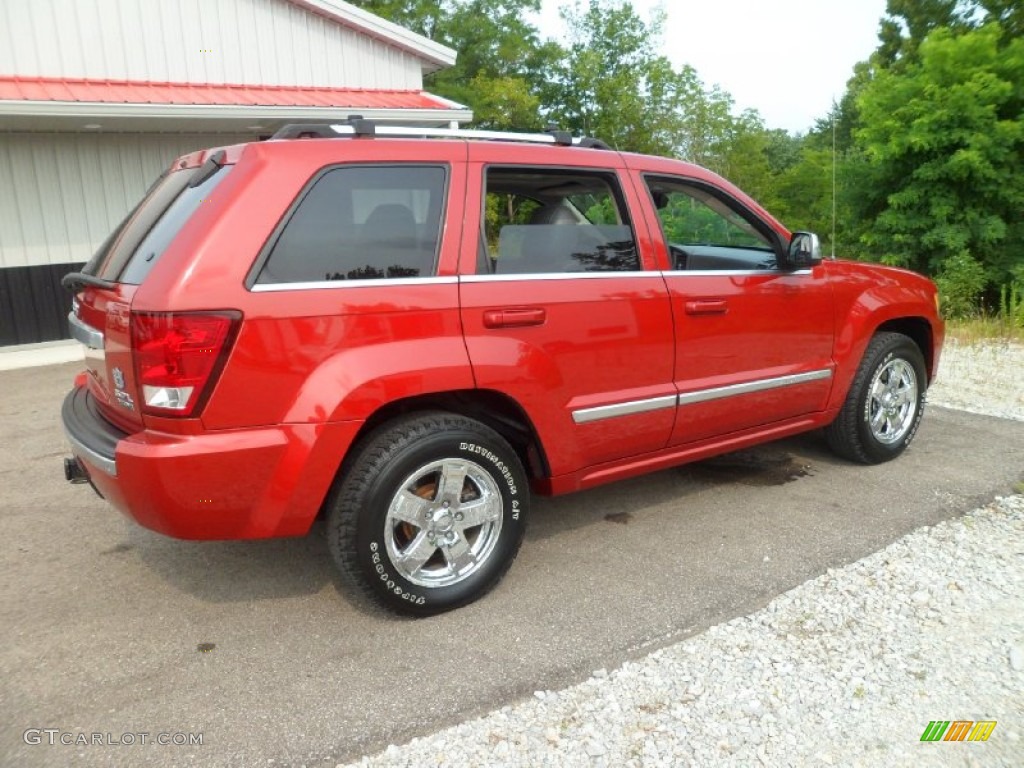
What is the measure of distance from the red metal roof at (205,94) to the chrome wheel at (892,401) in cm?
845

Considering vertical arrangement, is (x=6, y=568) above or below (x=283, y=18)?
below

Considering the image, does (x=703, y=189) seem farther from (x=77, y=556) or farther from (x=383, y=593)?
(x=77, y=556)

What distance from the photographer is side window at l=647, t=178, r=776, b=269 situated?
4.08m

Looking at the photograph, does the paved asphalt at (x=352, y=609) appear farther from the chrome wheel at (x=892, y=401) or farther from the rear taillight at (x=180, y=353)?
the rear taillight at (x=180, y=353)

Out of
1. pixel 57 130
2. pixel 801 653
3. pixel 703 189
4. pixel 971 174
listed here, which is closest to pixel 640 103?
pixel 971 174

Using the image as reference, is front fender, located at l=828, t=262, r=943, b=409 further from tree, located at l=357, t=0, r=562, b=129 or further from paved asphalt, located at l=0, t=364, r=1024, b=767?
tree, located at l=357, t=0, r=562, b=129

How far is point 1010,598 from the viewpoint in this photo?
10.5ft

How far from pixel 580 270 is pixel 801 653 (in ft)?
5.92

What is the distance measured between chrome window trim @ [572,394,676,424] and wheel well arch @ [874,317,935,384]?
79.8 inches

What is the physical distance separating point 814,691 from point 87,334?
9.97 ft

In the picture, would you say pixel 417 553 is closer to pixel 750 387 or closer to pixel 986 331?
pixel 750 387

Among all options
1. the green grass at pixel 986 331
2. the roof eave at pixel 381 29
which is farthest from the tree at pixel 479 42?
the green grass at pixel 986 331

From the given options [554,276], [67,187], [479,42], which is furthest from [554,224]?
[479,42]

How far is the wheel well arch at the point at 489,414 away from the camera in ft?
10.1
